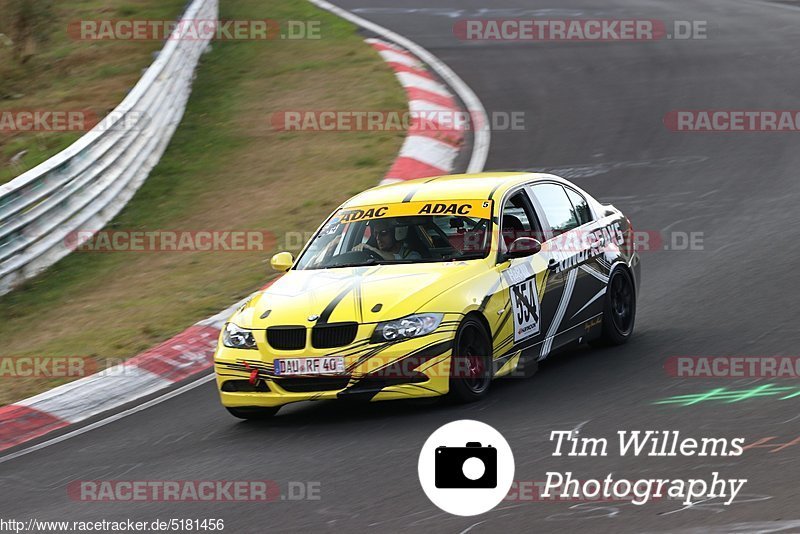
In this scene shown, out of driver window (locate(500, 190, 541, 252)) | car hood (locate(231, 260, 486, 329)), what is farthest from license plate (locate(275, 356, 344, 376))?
driver window (locate(500, 190, 541, 252))

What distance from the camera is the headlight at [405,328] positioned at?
26.0 ft

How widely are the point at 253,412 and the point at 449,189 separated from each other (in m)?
2.15

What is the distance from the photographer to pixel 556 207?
9.65 metres

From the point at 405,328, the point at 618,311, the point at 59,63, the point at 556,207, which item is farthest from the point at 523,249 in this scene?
the point at 59,63

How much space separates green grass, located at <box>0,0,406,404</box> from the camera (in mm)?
11656

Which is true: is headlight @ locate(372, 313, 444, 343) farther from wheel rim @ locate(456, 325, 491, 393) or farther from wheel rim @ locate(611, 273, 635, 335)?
wheel rim @ locate(611, 273, 635, 335)

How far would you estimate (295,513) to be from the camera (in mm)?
6453

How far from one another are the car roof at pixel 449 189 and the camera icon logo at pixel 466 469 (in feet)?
7.26

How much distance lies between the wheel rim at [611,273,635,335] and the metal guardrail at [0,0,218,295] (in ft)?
20.2

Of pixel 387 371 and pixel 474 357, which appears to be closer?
pixel 387 371

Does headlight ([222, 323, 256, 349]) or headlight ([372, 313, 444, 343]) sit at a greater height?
headlight ([372, 313, 444, 343])

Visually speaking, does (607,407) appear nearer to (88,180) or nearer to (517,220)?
(517,220)

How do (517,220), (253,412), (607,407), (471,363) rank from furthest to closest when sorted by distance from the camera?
A: (517,220)
(253,412)
(471,363)
(607,407)

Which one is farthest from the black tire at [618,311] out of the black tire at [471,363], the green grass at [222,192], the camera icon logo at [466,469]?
the green grass at [222,192]
